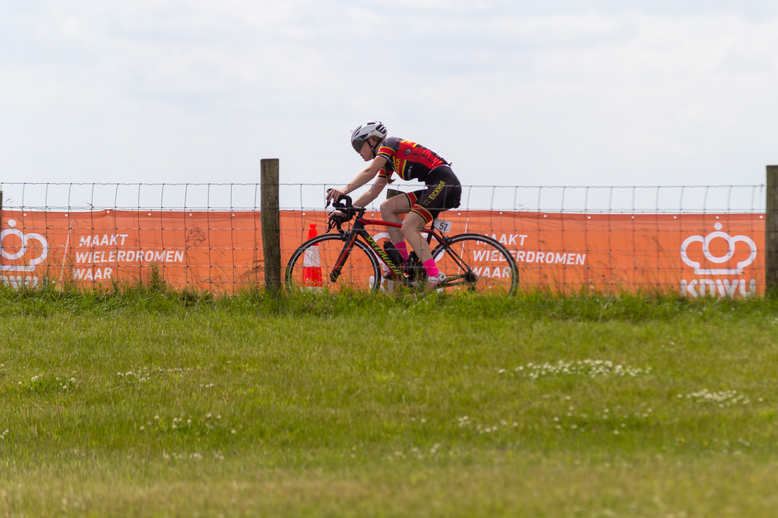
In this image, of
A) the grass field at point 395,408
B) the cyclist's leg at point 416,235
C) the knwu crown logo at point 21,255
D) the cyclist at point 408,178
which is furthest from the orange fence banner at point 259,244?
the grass field at point 395,408

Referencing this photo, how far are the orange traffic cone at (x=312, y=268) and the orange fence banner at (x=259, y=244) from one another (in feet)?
2.70

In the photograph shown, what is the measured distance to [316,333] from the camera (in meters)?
8.27

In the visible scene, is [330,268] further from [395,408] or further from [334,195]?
[395,408]

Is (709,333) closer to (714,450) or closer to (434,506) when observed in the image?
(714,450)

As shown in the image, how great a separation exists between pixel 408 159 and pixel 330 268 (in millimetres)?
1843

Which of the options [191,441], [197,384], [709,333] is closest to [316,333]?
[197,384]

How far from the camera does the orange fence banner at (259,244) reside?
1097cm

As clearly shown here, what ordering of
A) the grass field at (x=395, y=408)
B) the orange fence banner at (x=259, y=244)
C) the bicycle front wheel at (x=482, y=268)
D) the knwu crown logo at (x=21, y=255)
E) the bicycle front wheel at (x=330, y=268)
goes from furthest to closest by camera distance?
1. the knwu crown logo at (x=21, y=255)
2. the orange fence banner at (x=259, y=244)
3. the bicycle front wheel at (x=330, y=268)
4. the bicycle front wheel at (x=482, y=268)
5. the grass field at (x=395, y=408)

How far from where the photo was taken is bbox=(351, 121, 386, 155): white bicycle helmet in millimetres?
9430

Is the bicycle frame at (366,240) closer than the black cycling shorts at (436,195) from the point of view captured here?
No

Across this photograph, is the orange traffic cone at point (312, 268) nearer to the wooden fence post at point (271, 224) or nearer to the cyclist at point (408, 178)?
the wooden fence post at point (271, 224)

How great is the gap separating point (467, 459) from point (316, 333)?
11.7ft

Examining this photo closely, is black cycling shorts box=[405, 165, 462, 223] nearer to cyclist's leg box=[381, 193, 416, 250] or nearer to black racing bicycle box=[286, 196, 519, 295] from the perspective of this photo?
cyclist's leg box=[381, 193, 416, 250]

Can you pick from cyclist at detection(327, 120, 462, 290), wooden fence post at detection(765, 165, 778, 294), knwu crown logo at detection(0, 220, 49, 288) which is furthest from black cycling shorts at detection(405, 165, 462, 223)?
knwu crown logo at detection(0, 220, 49, 288)
